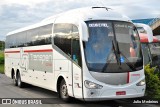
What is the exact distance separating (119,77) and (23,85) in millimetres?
9999

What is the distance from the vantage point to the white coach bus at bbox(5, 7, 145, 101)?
10586 mm

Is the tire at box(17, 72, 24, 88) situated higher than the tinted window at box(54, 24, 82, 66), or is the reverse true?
the tinted window at box(54, 24, 82, 66)

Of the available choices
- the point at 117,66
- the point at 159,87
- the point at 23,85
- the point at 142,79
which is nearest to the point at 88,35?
the point at 117,66

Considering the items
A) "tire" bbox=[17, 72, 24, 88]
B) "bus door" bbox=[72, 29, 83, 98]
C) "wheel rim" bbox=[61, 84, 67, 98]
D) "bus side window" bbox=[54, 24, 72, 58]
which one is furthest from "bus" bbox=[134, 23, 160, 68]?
"bus door" bbox=[72, 29, 83, 98]

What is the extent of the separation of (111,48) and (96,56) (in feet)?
1.87

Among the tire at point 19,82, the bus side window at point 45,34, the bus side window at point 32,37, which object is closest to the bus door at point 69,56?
the bus side window at point 45,34

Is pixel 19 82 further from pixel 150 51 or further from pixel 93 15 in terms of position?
pixel 93 15

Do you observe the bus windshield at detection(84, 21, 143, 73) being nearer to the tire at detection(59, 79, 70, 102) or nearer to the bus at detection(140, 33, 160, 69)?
the tire at detection(59, 79, 70, 102)

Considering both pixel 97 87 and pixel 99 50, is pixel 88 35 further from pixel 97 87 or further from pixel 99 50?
pixel 97 87

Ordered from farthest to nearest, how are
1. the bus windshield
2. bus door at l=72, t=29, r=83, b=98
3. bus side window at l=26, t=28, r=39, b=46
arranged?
bus side window at l=26, t=28, r=39, b=46 < bus door at l=72, t=29, r=83, b=98 < the bus windshield

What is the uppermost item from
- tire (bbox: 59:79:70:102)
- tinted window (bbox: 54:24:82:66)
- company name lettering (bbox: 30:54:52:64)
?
tinted window (bbox: 54:24:82:66)

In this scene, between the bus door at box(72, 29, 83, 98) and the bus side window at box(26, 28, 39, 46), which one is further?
the bus side window at box(26, 28, 39, 46)

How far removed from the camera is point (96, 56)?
35.2 feet

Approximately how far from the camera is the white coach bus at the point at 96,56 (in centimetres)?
1059
